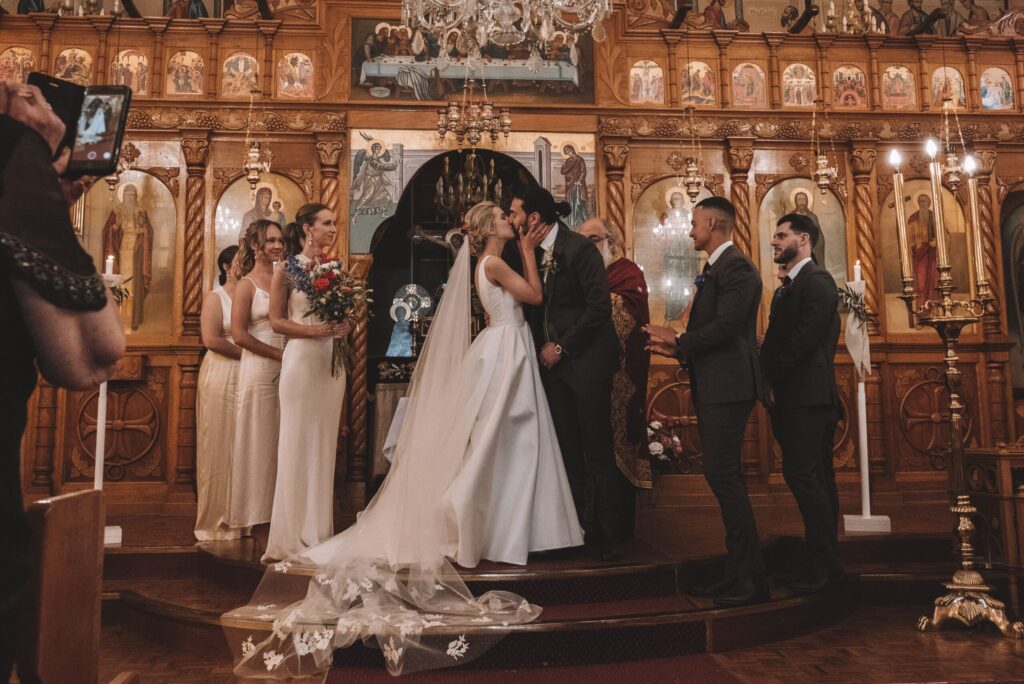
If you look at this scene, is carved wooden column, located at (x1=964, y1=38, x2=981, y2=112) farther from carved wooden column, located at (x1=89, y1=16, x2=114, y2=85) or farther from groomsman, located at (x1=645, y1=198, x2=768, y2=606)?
carved wooden column, located at (x1=89, y1=16, x2=114, y2=85)

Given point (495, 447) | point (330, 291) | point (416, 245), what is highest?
point (416, 245)

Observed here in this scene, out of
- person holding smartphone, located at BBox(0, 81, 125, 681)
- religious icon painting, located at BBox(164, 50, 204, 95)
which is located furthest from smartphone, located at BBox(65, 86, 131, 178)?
religious icon painting, located at BBox(164, 50, 204, 95)

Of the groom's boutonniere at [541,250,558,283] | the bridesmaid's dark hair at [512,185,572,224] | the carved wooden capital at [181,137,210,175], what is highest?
the carved wooden capital at [181,137,210,175]

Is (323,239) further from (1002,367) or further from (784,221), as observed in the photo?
(1002,367)

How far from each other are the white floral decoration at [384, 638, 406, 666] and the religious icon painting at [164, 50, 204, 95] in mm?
7051

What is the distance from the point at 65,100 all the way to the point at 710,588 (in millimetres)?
3677

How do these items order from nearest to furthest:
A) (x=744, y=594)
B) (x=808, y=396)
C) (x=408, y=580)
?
(x=408, y=580)
(x=744, y=594)
(x=808, y=396)

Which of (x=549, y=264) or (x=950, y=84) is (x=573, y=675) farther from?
(x=950, y=84)

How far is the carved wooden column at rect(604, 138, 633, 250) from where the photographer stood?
851cm

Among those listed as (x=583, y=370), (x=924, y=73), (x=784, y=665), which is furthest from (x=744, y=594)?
(x=924, y=73)

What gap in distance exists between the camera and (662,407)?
8352 mm

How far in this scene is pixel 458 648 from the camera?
11.2ft

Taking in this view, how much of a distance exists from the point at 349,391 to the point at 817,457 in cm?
506

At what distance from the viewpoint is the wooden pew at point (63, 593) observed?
152cm
